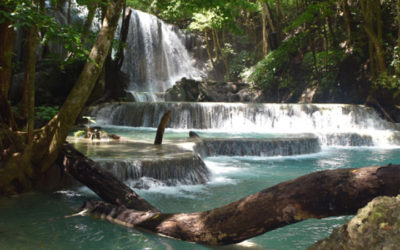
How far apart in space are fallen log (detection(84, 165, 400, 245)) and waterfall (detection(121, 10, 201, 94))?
887 inches

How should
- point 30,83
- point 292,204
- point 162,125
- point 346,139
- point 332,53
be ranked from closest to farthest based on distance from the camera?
1. point 292,204
2. point 30,83
3. point 162,125
4. point 346,139
5. point 332,53

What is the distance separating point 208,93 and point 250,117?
6198mm

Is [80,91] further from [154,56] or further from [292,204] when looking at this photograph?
[154,56]

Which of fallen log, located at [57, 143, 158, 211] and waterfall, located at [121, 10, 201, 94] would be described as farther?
waterfall, located at [121, 10, 201, 94]

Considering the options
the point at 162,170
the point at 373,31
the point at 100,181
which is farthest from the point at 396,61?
the point at 100,181

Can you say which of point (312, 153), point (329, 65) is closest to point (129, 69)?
point (329, 65)

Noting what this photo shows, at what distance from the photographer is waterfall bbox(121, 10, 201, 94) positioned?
26.2 metres

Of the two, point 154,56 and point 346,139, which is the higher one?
point 154,56

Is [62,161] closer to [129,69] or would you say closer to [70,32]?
[70,32]

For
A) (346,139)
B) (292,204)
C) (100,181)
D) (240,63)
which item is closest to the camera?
(292,204)

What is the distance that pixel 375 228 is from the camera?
6.46 feet


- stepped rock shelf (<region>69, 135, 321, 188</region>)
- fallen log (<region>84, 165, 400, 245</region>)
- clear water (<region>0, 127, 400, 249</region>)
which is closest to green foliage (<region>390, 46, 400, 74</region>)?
stepped rock shelf (<region>69, 135, 321, 188</region>)

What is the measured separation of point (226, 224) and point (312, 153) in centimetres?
907

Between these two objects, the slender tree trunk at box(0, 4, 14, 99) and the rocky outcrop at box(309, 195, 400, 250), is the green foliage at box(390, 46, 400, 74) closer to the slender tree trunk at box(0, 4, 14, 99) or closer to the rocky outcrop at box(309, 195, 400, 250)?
the slender tree trunk at box(0, 4, 14, 99)
